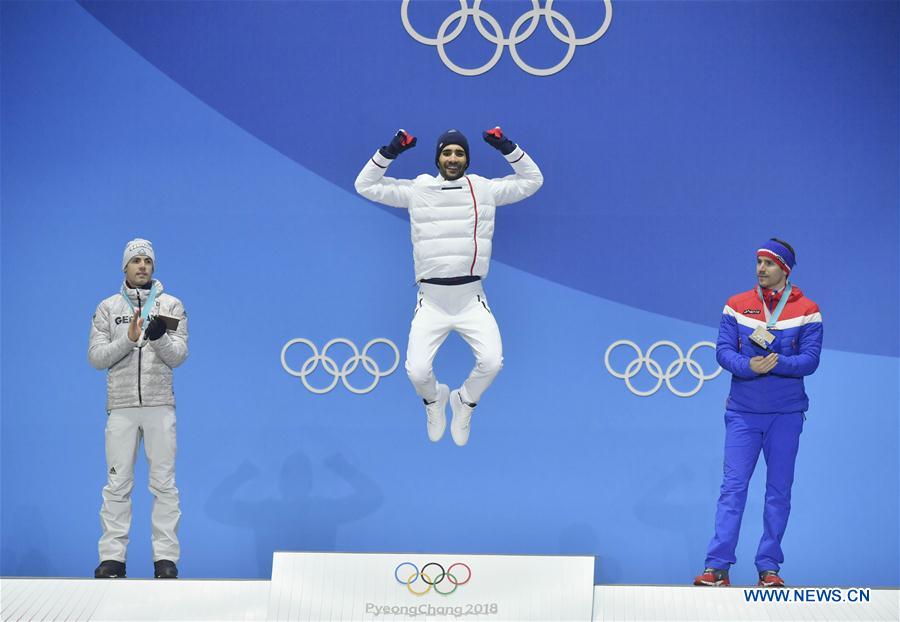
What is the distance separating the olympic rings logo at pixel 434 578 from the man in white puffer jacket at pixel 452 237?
1.24 m

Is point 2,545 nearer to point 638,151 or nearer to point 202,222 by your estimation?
point 202,222

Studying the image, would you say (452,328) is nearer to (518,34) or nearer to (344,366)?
(344,366)

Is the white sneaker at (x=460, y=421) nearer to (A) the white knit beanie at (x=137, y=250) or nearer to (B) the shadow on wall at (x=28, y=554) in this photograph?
(A) the white knit beanie at (x=137, y=250)

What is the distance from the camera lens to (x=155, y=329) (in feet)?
21.6

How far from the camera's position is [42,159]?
818 centimetres

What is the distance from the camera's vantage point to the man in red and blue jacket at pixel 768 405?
6625 millimetres

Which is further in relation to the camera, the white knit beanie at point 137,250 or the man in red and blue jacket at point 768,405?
the white knit beanie at point 137,250

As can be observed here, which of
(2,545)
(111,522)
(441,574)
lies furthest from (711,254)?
(2,545)

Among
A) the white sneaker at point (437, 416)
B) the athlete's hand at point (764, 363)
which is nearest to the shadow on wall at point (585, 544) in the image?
the white sneaker at point (437, 416)

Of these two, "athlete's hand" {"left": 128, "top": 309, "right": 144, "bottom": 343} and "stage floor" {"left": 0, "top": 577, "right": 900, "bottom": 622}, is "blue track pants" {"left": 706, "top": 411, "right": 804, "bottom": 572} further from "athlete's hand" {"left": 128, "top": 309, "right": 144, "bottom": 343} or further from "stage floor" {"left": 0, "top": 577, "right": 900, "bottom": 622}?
"athlete's hand" {"left": 128, "top": 309, "right": 144, "bottom": 343}

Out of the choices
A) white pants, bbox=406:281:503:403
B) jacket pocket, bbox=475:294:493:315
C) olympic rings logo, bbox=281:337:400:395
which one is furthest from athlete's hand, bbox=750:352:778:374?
olympic rings logo, bbox=281:337:400:395

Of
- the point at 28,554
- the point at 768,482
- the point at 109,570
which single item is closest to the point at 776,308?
the point at 768,482

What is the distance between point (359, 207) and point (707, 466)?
297cm

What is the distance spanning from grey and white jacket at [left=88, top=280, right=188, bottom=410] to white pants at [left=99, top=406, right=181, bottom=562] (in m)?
0.09
